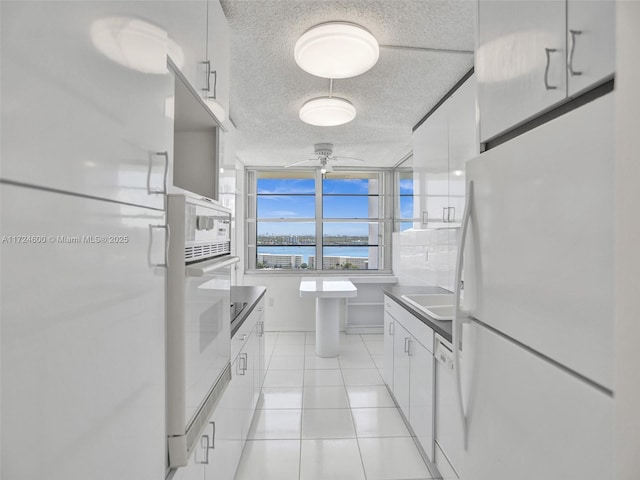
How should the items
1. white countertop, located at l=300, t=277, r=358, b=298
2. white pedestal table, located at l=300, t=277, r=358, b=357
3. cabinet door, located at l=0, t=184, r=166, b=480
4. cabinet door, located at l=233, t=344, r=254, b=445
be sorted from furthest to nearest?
white pedestal table, located at l=300, t=277, r=358, b=357
white countertop, located at l=300, t=277, r=358, b=298
cabinet door, located at l=233, t=344, r=254, b=445
cabinet door, located at l=0, t=184, r=166, b=480

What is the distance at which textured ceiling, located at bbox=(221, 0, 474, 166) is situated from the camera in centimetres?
164

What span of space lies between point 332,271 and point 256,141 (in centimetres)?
235

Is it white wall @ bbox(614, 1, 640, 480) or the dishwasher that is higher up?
white wall @ bbox(614, 1, 640, 480)

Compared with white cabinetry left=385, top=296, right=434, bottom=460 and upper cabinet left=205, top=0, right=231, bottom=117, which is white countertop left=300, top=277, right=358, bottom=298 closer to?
white cabinetry left=385, top=296, right=434, bottom=460

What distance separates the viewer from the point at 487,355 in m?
1.02

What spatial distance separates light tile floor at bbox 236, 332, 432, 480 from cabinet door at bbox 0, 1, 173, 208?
6.38 feet

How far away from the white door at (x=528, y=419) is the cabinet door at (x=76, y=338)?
36.7 inches

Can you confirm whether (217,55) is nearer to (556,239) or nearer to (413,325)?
(556,239)

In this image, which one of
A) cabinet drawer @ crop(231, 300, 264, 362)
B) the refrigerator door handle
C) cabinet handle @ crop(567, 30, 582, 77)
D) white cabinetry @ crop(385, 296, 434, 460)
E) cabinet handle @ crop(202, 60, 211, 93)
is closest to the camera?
cabinet handle @ crop(567, 30, 582, 77)

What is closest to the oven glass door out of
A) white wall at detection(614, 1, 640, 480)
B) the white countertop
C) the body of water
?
white wall at detection(614, 1, 640, 480)

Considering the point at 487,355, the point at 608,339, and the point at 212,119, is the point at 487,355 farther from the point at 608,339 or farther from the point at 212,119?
the point at 212,119

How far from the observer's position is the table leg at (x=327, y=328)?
13.1ft

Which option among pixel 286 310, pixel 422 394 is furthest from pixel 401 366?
pixel 286 310

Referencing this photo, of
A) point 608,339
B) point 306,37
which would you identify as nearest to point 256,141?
point 306,37
